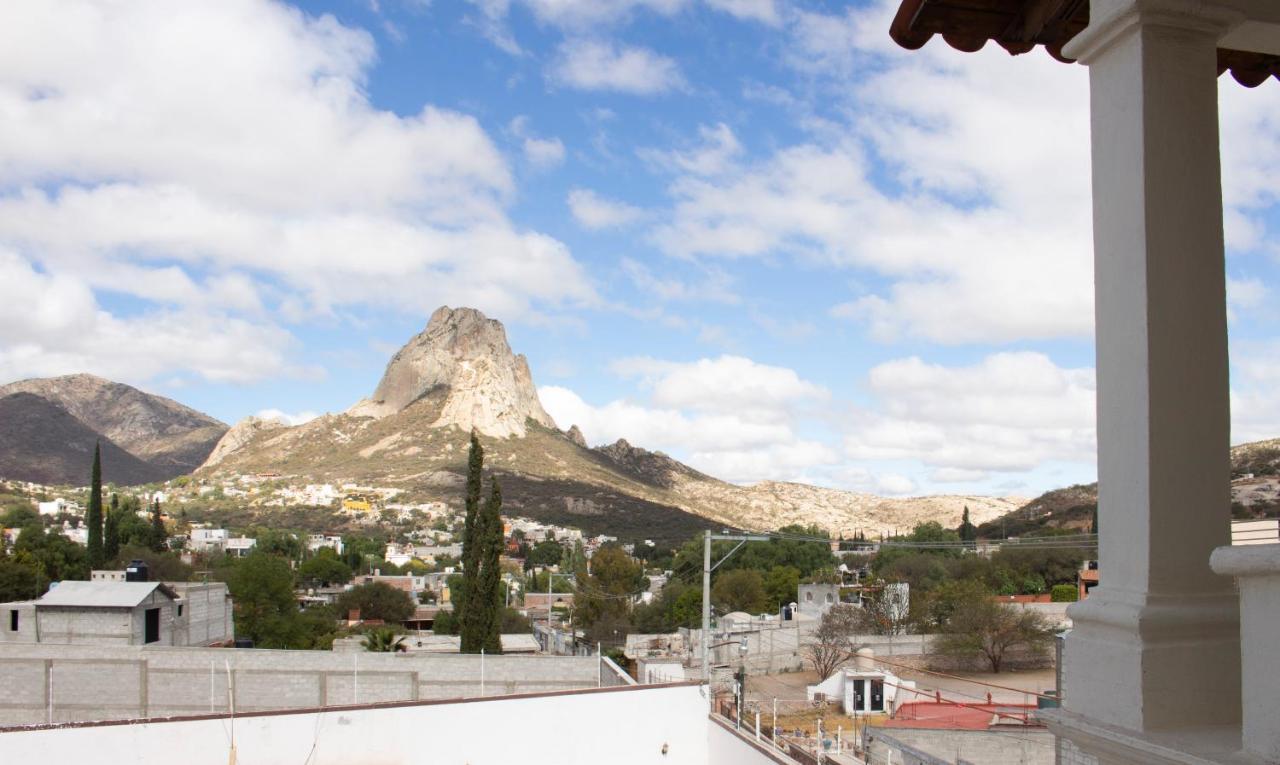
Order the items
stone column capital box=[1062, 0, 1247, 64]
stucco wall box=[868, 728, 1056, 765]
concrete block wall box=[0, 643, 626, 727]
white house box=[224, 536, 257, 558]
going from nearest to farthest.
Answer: stone column capital box=[1062, 0, 1247, 64], stucco wall box=[868, 728, 1056, 765], concrete block wall box=[0, 643, 626, 727], white house box=[224, 536, 257, 558]

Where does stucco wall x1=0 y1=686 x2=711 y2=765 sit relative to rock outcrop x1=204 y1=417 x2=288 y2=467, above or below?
below

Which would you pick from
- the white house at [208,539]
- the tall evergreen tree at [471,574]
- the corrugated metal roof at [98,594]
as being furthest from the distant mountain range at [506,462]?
the corrugated metal roof at [98,594]

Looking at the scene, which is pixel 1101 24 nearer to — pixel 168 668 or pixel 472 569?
pixel 168 668

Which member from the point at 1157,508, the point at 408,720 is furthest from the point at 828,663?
the point at 1157,508

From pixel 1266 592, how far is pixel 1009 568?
7039 centimetres

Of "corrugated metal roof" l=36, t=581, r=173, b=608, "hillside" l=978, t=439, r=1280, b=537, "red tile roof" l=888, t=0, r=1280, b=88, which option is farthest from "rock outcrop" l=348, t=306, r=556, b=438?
"red tile roof" l=888, t=0, r=1280, b=88

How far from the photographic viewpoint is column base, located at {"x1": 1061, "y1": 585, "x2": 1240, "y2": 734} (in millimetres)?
2219

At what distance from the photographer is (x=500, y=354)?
13725 cm

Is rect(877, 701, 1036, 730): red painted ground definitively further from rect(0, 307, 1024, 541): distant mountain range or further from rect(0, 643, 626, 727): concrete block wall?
rect(0, 307, 1024, 541): distant mountain range

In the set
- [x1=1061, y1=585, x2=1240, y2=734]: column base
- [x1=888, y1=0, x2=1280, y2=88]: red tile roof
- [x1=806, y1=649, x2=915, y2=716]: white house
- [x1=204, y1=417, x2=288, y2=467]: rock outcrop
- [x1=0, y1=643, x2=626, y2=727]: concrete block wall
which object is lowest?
[x1=806, y1=649, x2=915, y2=716]: white house

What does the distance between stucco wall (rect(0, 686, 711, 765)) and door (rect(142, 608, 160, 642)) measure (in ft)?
51.5

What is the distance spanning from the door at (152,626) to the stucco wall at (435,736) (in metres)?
15.7

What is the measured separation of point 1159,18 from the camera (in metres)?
2.43

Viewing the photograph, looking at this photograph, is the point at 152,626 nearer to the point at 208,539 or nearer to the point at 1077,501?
the point at 208,539
